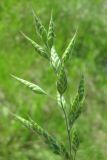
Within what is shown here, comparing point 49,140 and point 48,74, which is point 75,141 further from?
point 48,74

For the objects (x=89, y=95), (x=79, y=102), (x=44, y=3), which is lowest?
(x=89, y=95)

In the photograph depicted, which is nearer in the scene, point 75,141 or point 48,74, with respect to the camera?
point 75,141

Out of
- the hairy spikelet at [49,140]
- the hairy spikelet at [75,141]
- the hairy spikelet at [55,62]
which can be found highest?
the hairy spikelet at [55,62]

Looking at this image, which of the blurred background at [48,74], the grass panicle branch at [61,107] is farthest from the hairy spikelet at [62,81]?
the blurred background at [48,74]

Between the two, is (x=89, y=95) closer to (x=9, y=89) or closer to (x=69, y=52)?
(x=9, y=89)

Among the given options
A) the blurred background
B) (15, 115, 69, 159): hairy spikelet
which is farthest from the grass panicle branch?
the blurred background

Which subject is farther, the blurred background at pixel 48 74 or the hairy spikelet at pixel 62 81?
the blurred background at pixel 48 74

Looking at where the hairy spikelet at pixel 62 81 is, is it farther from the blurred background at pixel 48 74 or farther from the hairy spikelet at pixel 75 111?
the blurred background at pixel 48 74

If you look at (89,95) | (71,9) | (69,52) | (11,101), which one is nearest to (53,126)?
(11,101)

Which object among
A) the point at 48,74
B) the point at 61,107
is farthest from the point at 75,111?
the point at 48,74
